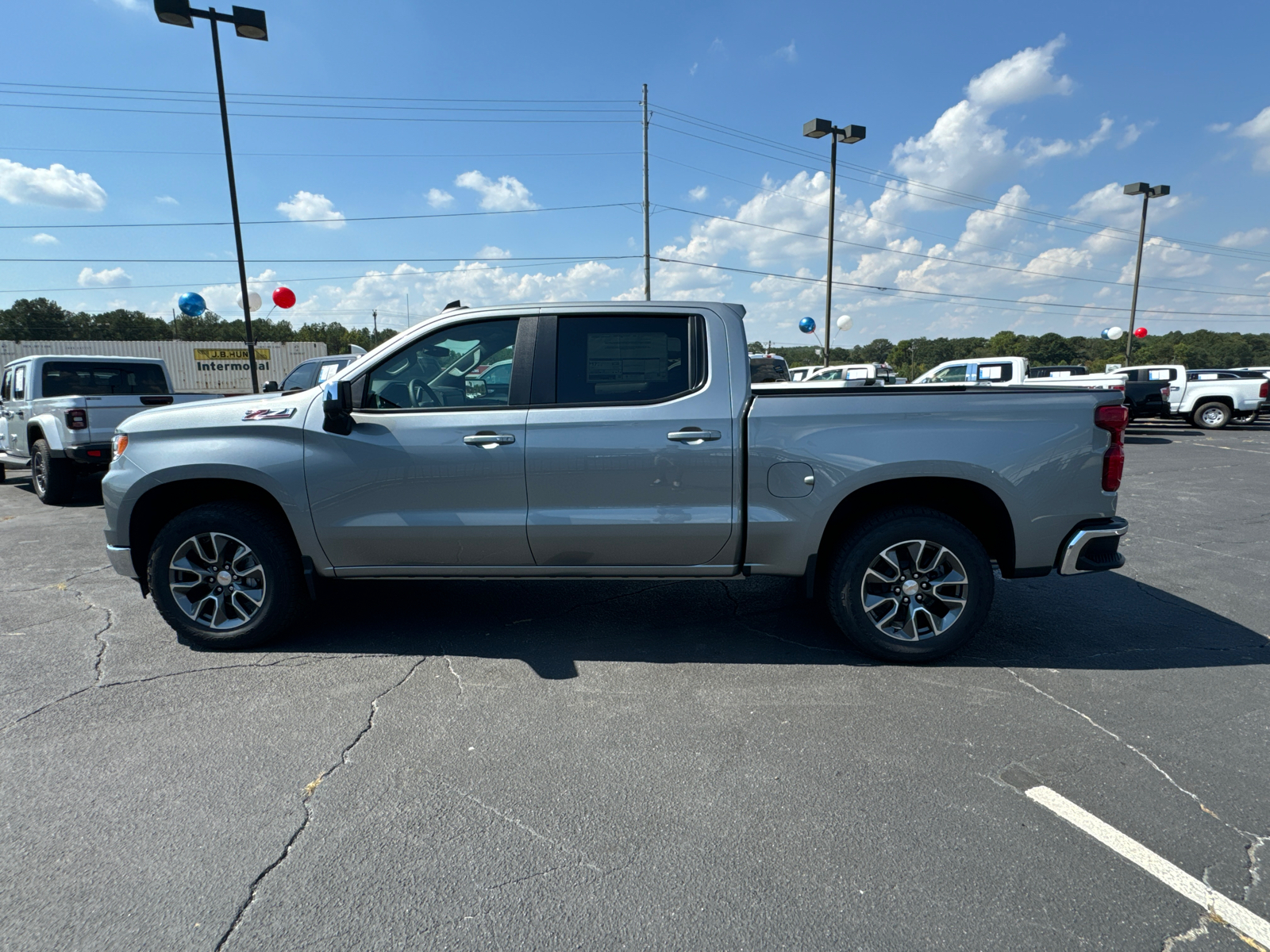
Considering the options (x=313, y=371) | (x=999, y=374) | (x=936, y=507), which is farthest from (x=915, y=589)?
(x=999, y=374)

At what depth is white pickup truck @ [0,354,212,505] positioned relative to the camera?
27.9 ft

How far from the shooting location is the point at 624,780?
8.95 feet

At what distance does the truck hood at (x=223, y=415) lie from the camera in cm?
388

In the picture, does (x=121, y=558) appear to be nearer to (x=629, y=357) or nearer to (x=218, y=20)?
(x=629, y=357)

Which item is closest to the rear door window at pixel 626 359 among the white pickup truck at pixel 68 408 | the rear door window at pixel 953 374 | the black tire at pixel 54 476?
the white pickup truck at pixel 68 408

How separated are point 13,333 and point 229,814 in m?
101

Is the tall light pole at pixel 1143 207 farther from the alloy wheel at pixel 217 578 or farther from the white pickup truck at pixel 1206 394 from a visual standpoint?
the alloy wheel at pixel 217 578

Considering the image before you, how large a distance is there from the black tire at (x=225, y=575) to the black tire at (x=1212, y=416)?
23.5m

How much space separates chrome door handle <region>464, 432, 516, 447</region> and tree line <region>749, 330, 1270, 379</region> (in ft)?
239

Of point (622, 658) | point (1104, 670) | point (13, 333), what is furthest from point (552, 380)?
point (13, 333)

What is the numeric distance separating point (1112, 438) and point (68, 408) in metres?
10.5

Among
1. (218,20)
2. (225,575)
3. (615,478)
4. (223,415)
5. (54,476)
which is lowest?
(54,476)

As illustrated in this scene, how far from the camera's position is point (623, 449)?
3.66 m

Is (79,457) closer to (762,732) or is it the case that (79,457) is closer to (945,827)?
(762,732)
